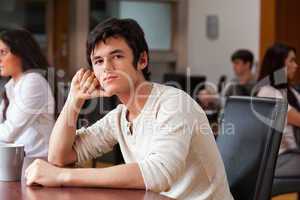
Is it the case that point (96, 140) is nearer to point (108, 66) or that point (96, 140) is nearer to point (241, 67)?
point (108, 66)

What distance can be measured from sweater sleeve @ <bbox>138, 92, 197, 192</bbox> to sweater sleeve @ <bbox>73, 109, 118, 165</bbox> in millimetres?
260

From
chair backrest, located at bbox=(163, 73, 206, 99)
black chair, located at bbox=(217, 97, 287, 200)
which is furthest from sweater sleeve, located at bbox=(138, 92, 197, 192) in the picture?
chair backrest, located at bbox=(163, 73, 206, 99)

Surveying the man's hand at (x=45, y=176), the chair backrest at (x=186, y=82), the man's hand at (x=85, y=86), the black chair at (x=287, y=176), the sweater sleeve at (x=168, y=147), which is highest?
the man's hand at (x=85, y=86)

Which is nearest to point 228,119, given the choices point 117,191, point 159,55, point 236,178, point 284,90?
point 236,178

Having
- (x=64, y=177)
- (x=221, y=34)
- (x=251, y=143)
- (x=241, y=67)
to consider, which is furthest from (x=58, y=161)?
(x=221, y=34)

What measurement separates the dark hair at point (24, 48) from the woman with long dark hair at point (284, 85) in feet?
4.30

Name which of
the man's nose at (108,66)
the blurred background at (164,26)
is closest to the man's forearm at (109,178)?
the man's nose at (108,66)

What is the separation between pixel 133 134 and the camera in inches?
67.9

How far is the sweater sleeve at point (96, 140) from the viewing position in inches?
72.2

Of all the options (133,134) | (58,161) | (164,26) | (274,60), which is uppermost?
(164,26)

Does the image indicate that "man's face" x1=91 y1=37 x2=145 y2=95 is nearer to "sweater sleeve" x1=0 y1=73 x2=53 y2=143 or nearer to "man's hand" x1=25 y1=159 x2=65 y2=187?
"man's hand" x1=25 y1=159 x2=65 y2=187

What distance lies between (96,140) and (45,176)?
1.11 feet

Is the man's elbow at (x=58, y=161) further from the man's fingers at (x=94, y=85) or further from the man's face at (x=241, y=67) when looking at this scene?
the man's face at (x=241, y=67)

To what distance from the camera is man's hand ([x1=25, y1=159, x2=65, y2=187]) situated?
4.98 ft
